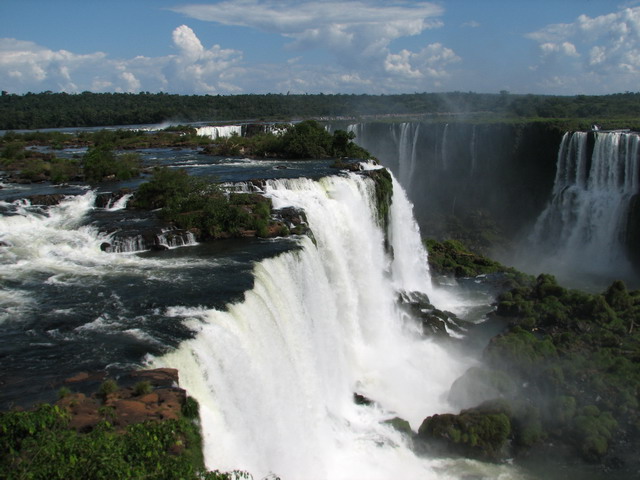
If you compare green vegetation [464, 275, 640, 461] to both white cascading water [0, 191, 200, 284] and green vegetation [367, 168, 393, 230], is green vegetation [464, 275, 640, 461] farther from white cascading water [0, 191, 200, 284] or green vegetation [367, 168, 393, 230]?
white cascading water [0, 191, 200, 284]

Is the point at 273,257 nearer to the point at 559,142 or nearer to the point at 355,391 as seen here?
the point at 355,391

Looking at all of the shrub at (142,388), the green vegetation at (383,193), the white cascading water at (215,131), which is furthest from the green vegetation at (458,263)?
the shrub at (142,388)

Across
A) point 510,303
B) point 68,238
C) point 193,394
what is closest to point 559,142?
point 510,303

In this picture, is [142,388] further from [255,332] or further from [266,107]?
[266,107]

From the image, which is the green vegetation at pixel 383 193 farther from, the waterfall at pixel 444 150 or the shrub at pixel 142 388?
the waterfall at pixel 444 150

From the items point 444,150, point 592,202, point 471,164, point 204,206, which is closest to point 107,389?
point 204,206

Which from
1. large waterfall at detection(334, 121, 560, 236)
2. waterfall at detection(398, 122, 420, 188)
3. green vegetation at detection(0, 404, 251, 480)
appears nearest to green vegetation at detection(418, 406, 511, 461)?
green vegetation at detection(0, 404, 251, 480)
